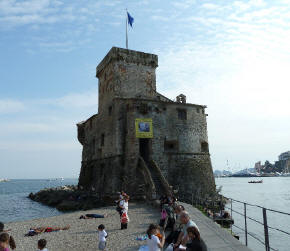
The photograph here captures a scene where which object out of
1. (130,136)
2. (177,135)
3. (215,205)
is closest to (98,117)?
(130,136)

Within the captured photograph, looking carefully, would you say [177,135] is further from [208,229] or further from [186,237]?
[186,237]

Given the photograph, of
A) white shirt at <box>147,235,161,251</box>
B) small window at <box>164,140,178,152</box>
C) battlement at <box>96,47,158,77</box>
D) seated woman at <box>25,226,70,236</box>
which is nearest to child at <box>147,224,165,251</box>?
white shirt at <box>147,235,161,251</box>

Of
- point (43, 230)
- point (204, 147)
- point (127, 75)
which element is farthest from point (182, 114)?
point (43, 230)

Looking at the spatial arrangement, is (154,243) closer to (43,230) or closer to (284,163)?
(43,230)

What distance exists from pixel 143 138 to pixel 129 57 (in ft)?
31.3

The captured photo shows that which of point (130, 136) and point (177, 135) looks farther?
point (177, 135)

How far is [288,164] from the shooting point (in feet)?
549

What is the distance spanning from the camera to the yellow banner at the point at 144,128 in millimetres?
25703

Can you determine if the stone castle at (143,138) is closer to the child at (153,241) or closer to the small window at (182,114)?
the small window at (182,114)

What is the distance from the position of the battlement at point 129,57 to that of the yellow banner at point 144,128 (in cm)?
788

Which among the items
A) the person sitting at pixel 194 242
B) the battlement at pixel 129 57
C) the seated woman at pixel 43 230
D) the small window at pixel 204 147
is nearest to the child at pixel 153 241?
the person sitting at pixel 194 242

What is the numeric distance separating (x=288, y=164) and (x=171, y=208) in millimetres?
182219

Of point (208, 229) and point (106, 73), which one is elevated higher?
point (106, 73)

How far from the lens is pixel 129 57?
29.7 meters
